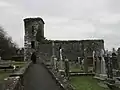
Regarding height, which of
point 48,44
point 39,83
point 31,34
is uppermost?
point 31,34

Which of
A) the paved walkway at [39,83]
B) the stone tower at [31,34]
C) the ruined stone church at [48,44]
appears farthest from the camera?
the ruined stone church at [48,44]

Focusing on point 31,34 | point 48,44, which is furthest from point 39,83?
point 48,44

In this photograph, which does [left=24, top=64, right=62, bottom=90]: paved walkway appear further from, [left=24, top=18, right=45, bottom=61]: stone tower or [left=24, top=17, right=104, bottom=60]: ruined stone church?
[left=24, top=18, right=45, bottom=61]: stone tower

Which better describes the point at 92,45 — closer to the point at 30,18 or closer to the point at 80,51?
the point at 80,51

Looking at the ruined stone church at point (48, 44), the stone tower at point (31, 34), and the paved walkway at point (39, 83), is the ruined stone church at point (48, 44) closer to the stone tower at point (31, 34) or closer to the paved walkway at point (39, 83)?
the stone tower at point (31, 34)

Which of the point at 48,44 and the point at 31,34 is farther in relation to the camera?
the point at 48,44

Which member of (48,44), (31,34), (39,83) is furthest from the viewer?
(48,44)

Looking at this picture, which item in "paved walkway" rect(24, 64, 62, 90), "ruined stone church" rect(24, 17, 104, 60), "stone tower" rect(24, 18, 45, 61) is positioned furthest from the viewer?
"ruined stone church" rect(24, 17, 104, 60)

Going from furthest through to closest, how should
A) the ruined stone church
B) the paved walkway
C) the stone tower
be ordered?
the ruined stone church
the stone tower
the paved walkway

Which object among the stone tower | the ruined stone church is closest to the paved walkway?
the ruined stone church

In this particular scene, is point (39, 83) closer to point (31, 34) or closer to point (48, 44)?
point (31, 34)

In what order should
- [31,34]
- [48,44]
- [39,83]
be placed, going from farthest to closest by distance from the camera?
[48,44], [31,34], [39,83]

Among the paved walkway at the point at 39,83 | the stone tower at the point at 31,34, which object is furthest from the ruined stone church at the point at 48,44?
the paved walkway at the point at 39,83

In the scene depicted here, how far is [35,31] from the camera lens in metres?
61.6
